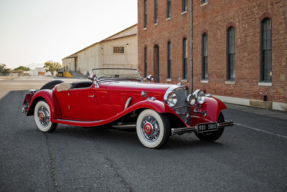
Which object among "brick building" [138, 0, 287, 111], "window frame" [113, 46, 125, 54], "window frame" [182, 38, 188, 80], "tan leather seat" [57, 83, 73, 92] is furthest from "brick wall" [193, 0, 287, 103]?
"window frame" [113, 46, 125, 54]

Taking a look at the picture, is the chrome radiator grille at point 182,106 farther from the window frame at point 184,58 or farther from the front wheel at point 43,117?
the window frame at point 184,58

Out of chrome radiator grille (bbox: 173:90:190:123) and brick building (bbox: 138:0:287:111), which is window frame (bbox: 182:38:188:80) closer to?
brick building (bbox: 138:0:287:111)

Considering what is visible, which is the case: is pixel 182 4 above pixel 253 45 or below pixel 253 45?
above

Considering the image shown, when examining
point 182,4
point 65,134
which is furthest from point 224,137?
point 182,4

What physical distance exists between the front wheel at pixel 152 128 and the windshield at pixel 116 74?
74.8 inches

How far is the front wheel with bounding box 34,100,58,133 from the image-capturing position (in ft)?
27.2

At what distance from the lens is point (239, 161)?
18.5 ft

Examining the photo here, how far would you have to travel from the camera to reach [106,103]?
7.50 m

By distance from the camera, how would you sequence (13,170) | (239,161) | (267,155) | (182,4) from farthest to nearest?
1. (182,4)
2. (267,155)
3. (239,161)
4. (13,170)

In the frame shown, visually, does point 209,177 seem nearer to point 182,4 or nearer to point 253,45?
point 253,45

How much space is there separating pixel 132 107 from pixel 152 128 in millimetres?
602

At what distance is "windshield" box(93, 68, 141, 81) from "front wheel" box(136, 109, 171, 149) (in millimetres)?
1900

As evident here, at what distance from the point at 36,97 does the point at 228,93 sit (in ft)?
38.7

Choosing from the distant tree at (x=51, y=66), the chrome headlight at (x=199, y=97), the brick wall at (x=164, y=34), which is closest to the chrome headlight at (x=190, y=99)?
the chrome headlight at (x=199, y=97)
